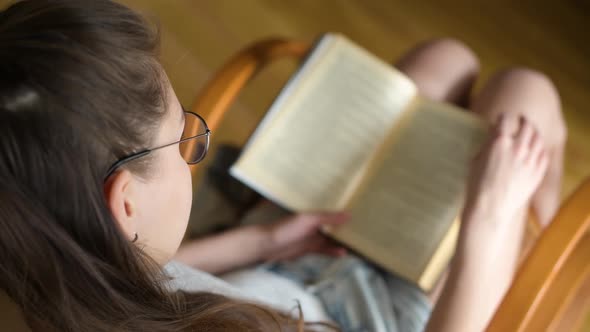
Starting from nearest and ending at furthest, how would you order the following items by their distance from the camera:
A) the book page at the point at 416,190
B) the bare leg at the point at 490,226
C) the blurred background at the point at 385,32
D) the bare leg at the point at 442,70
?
the bare leg at the point at 490,226, the book page at the point at 416,190, the bare leg at the point at 442,70, the blurred background at the point at 385,32

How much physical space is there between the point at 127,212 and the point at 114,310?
93 millimetres

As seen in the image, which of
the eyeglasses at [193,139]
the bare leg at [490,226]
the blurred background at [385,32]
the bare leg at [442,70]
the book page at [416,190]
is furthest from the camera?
the blurred background at [385,32]

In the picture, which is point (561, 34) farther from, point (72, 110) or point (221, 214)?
point (72, 110)

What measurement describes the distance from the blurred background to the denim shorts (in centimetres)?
61

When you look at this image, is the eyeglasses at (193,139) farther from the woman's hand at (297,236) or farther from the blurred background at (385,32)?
the blurred background at (385,32)

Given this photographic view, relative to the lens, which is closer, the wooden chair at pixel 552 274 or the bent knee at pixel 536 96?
the wooden chair at pixel 552 274

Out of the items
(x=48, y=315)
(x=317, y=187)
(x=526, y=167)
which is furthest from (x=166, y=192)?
(x=526, y=167)

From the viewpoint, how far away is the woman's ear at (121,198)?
448mm

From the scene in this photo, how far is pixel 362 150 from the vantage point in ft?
2.88

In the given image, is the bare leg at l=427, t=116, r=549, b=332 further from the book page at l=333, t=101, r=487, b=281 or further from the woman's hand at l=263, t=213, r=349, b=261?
the woman's hand at l=263, t=213, r=349, b=261

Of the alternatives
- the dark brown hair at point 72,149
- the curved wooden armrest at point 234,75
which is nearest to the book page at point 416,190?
the curved wooden armrest at point 234,75

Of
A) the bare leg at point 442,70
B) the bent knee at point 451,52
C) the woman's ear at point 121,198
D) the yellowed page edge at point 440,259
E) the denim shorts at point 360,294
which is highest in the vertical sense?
the bent knee at point 451,52

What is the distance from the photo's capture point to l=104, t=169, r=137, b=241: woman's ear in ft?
1.47

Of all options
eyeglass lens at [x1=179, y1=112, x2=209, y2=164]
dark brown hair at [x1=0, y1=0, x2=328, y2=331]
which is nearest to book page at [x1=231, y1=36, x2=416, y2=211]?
eyeglass lens at [x1=179, y1=112, x2=209, y2=164]
